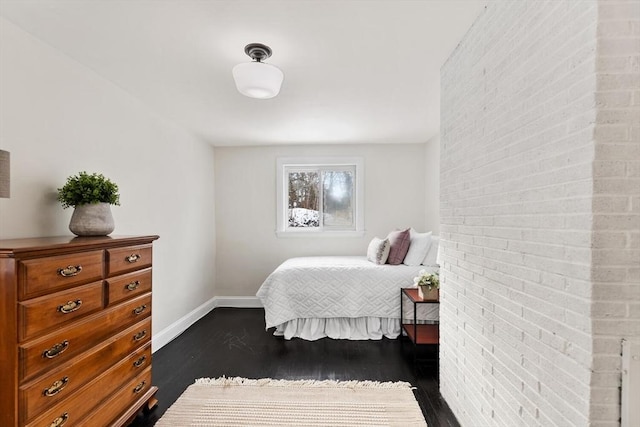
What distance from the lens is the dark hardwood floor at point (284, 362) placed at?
2389 millimetres

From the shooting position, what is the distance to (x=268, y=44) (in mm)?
1972

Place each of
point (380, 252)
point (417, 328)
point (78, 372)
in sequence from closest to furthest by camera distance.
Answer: point (78, 372)
point (417, 328)
point (380, 252)

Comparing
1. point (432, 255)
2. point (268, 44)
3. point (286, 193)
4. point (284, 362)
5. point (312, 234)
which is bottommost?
point (284, 362)

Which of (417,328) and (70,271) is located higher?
(70,271)

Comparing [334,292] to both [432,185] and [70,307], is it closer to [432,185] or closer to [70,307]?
[432,185]

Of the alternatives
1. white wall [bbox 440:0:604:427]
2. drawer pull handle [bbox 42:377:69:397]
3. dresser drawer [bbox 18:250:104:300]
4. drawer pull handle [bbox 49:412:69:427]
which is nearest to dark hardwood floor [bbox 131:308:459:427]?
white wall [bbox 440:0:604:427]

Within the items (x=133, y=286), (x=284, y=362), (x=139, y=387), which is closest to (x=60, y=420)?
(x=139, y=387)

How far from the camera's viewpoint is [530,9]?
133 cm

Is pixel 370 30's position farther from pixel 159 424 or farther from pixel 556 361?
pixel 159 424

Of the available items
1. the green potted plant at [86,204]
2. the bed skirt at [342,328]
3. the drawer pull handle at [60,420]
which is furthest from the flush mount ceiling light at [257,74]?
the bed skirt at [342,328]

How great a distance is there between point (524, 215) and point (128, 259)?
84.5 inches

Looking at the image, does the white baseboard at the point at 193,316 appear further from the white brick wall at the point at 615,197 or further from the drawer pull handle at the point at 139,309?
the white brick wall at the point at 615,197

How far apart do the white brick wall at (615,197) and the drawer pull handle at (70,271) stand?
2121mm

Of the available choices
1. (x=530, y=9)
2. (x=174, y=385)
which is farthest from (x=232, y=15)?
(x=174, y=385)
